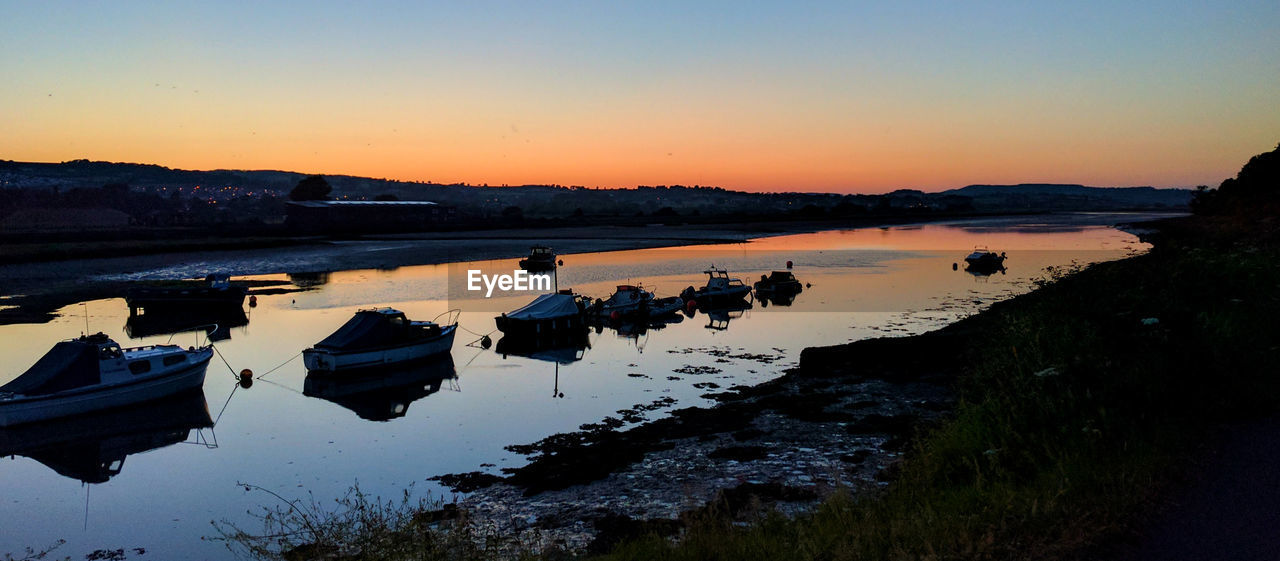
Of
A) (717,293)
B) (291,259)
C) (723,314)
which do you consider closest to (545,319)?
(723,314)

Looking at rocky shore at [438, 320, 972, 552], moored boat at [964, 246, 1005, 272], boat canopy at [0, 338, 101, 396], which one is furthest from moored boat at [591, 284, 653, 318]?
moored boat at [964, 246, 1005, 272]

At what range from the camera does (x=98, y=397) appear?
2353 cm

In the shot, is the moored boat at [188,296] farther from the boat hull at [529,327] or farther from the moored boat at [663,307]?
the moored boat at [663,307]

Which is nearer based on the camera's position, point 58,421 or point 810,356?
point 58,421

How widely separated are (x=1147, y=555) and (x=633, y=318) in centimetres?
3521

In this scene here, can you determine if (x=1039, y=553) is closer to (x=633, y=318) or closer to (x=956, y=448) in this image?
(x=956, y=448)

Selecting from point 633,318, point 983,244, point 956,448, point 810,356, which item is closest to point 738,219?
point 983,244

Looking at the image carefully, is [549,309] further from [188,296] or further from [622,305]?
[188,296]

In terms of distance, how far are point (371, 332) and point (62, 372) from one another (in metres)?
10.0

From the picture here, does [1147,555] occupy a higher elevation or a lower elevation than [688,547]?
higher

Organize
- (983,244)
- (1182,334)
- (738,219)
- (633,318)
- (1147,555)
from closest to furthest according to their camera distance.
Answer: (1147,555), (1182,334), (633,318), (983,244), (738,219)

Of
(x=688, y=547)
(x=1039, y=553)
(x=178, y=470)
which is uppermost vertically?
(x=1039, y=553)

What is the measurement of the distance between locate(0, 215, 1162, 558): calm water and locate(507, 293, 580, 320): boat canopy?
2.20 meters

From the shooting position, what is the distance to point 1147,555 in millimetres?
7395
